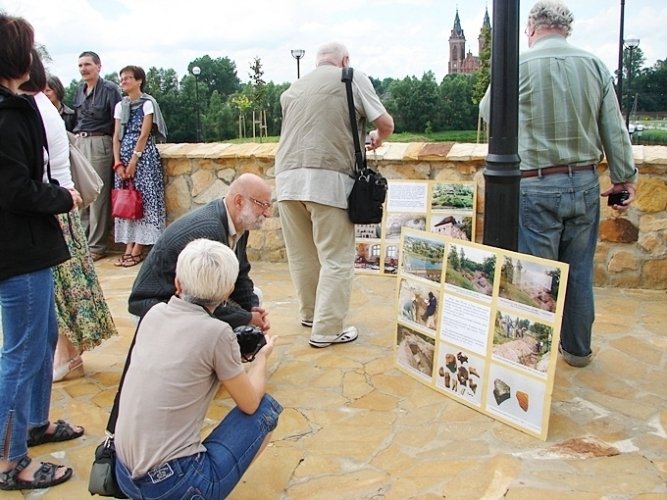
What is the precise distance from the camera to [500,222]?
266 centimetres

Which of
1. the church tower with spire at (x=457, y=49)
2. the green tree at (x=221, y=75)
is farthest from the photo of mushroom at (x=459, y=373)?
the church tower with spire at (x=457, y=49)

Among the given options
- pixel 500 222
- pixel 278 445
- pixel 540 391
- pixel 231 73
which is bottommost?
pixel 278 445

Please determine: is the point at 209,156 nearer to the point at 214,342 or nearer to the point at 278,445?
the point at 278,445

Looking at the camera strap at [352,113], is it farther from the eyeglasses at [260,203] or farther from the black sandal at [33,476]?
the black sandal at [33,476]

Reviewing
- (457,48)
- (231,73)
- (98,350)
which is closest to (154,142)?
(98,350)

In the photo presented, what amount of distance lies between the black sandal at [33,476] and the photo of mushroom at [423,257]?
1.66 m

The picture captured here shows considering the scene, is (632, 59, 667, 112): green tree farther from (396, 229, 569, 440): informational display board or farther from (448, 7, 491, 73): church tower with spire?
(448, 7, 491, 73): church tower with spire

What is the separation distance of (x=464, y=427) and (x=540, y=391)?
35 centimetres

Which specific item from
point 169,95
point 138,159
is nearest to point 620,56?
point 138,159

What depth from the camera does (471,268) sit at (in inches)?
112

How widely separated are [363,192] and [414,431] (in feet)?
4.11

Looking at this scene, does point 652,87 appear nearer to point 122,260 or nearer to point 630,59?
point 630,59

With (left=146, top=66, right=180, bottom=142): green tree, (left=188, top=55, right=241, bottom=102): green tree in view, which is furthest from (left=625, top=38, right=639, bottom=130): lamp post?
(left=188, top=55, right=241, bottom=102): green tree

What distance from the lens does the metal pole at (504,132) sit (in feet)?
7.97
